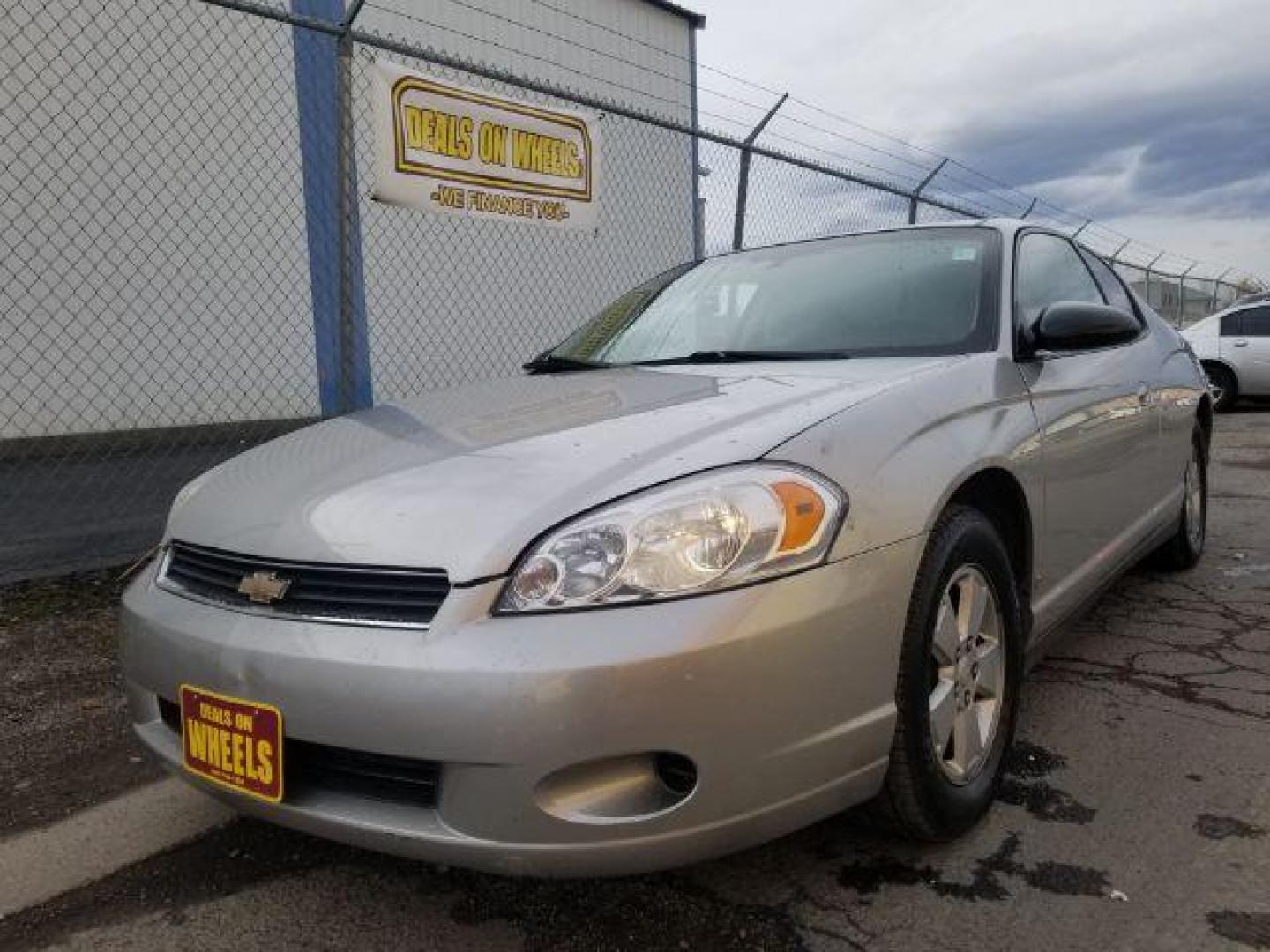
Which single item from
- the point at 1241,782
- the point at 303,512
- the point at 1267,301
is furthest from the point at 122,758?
the point at 1267,301

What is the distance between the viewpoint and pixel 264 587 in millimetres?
1877

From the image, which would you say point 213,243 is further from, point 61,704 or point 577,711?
point 577,711

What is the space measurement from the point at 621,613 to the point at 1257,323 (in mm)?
12695

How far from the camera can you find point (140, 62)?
7789 millimetres

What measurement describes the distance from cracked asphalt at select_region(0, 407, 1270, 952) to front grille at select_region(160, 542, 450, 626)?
66cm

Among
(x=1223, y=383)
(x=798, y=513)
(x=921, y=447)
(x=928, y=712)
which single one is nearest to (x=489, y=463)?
(x=798, y=513)

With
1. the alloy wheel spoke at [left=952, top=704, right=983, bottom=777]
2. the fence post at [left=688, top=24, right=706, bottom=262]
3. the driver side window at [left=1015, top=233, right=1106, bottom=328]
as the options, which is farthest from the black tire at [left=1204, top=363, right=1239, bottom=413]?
the alloy wheel spoke at [left=952, top=704, right=983, bottom=777]

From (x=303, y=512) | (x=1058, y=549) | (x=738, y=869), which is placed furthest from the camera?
(x=1058, y=549)

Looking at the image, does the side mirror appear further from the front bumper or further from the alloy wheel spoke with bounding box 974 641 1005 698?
the front bumper

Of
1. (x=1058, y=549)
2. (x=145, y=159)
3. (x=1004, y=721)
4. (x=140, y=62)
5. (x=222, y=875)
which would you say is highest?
(x=140, y=62)

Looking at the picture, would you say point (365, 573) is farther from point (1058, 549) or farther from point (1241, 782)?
point (1241, 782)

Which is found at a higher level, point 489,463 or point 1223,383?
point 489,463

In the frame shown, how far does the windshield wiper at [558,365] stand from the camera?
3.19m

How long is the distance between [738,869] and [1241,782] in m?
1.31
